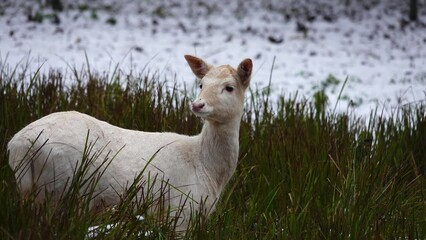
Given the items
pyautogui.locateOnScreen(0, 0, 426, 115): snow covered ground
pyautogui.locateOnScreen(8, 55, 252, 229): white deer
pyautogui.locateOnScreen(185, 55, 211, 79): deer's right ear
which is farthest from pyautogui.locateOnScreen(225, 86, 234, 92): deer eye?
pyautogui.locateOnScreen(0, 0, 426, 115): snow covered ground

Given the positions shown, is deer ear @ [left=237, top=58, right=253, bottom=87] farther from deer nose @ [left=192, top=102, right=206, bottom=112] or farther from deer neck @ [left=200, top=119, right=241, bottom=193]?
deer nose @ [left=192, top=102, right=206, bottom=112]

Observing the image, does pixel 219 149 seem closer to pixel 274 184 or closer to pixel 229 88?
pixel 229 88

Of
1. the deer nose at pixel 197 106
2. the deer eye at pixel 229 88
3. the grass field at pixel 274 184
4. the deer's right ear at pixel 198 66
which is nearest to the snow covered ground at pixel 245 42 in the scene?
the grass field at pixel 274 184

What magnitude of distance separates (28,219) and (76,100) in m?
2.92

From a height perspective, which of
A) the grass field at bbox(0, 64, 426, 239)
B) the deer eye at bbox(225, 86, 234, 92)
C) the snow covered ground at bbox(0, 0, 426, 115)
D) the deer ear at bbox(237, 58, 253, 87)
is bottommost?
the grass field at bbox(0, 64, 426, 239)

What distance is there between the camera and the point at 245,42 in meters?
12.6

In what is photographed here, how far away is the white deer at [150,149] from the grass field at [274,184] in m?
0.14

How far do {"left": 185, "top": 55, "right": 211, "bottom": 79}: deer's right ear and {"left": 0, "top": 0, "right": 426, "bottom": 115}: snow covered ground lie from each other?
4983 mm

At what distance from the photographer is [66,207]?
9.95 feet

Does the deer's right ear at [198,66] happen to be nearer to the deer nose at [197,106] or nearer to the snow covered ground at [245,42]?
the deer nose at [197,106]

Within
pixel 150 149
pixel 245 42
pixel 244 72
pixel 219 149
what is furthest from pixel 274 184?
pixel 245 42

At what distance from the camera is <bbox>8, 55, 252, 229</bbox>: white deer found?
11.7 feet

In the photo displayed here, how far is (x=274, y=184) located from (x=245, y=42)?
817cm

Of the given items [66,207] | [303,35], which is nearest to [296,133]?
[66,207]
